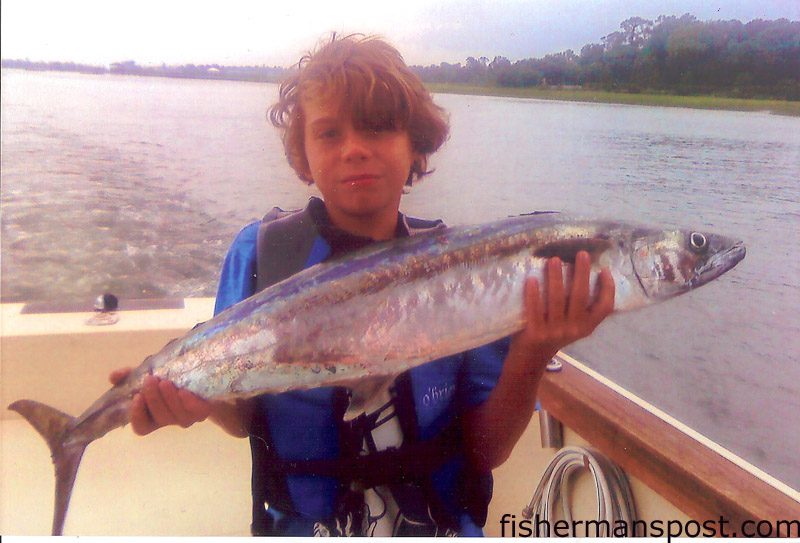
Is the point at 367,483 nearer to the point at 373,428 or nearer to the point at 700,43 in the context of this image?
the point at 373,428

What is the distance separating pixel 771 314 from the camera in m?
1.20

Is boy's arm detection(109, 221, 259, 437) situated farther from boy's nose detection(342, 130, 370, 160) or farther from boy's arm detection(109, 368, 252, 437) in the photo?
boy's nose detection(342, 130, 370, 160)

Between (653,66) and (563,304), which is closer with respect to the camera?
(563,304)

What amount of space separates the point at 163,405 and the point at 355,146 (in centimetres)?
63

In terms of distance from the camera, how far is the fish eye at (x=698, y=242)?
41.8 inches

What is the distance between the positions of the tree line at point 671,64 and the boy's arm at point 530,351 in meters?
0.43

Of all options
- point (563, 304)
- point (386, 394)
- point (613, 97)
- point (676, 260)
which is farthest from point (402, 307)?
point (613, 97)

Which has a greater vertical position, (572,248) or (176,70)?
(176,70)

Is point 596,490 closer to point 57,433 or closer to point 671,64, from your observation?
point 671,64

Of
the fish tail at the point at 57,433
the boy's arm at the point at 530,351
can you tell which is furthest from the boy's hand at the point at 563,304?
the fish tail at the point at 57,433

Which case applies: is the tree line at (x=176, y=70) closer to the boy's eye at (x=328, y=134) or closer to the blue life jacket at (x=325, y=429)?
the boy's eye at (x=328, y=134)

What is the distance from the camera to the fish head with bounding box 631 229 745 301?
106 centimetres

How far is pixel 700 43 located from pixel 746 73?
0.39 ft

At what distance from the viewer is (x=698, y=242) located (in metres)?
1.06
